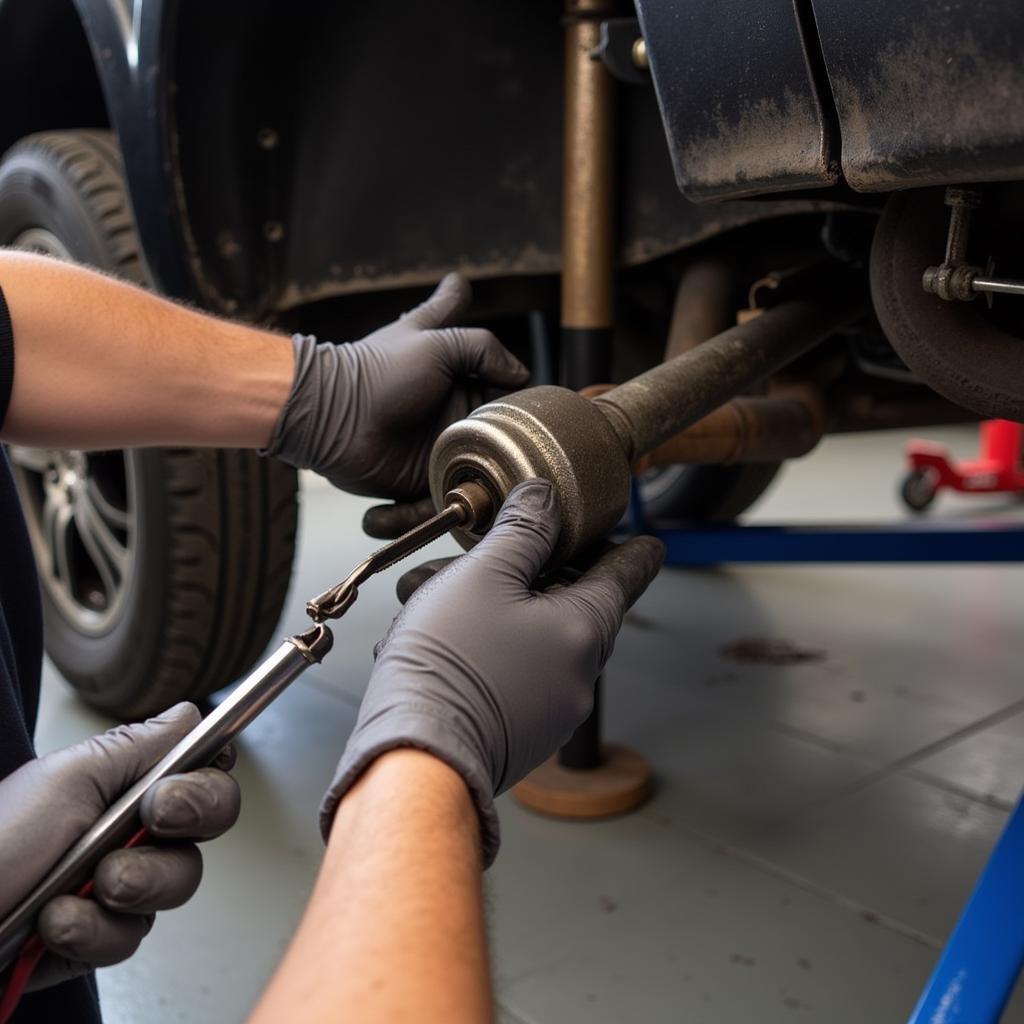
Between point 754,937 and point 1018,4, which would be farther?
point 754,937

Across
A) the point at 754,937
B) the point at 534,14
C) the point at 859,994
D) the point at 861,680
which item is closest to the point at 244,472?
the point at 534,14

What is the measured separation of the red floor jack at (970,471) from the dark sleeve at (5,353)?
2.97 metres

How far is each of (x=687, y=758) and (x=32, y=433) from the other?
1095mm

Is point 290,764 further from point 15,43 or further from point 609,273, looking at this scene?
point 15,43

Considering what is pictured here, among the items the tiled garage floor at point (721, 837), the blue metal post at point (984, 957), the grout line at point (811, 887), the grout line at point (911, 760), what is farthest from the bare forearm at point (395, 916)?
the grout line at point (911, 760)

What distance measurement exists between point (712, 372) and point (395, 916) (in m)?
0.55

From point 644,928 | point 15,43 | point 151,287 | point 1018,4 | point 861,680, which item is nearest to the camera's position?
point 1018,4

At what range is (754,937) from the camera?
1.19 m

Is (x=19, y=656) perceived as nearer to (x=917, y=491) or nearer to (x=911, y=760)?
(x=911, y=760)

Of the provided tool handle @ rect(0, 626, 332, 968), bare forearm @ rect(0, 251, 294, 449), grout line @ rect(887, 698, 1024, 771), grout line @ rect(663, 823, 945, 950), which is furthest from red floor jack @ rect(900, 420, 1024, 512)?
tool handle @ rect(0, 626, 332, 968)

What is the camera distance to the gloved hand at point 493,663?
22.4 inches

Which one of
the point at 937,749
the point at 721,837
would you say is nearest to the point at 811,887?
the point at 721,837

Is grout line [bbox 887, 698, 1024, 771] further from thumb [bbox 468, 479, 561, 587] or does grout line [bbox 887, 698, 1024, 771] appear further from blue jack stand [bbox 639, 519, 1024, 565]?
thumb [bbox 468, 479, 561, 587]

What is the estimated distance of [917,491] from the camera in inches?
132
